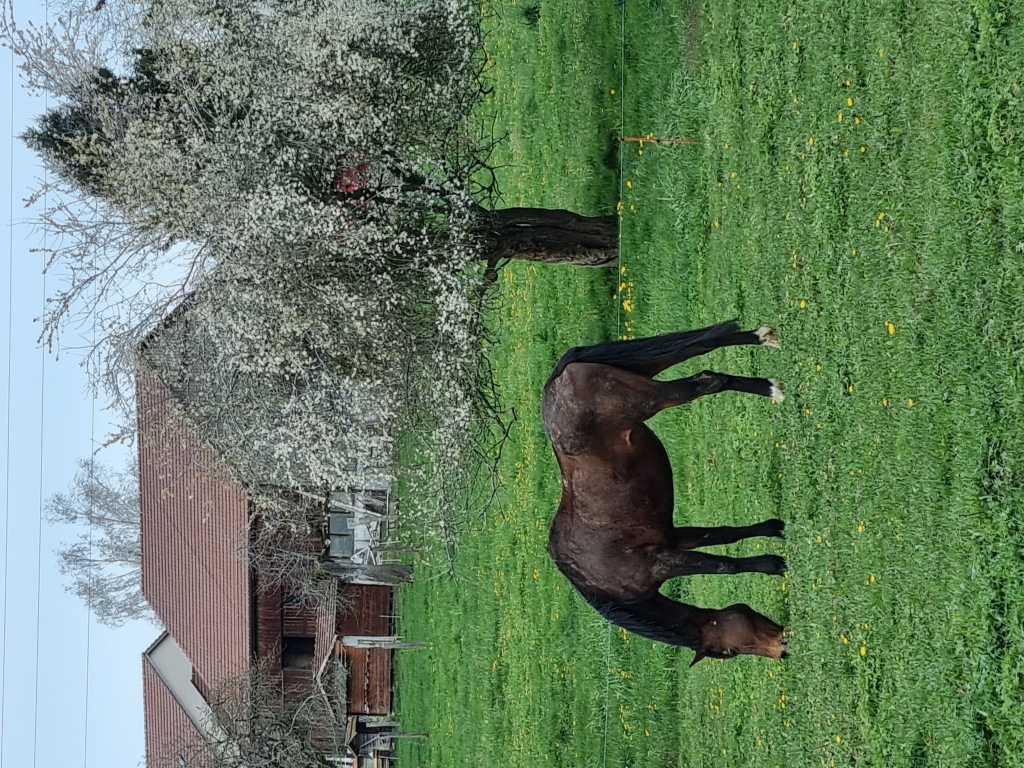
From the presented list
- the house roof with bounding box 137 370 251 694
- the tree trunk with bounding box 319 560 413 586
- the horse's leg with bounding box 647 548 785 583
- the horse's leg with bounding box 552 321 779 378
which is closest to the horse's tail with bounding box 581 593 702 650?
the horse's leg with bounding box 647 548 785 583

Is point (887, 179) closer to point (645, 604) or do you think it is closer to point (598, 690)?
point (645, 604)

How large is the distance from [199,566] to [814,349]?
17.8 metres

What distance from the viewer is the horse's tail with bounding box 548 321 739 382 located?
22.4ft

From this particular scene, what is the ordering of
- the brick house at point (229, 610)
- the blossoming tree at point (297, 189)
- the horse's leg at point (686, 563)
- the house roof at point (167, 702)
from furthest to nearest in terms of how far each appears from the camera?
the house roof at point (167, 702) → the brick house at point (229, 610) → the blossoming tree at point (297, 189) → the horse's leg at point (686, 563)

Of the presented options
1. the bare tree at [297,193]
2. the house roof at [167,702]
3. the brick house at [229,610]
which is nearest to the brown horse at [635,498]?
the bare tree at [297,193]

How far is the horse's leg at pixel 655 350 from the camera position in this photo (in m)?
6.84

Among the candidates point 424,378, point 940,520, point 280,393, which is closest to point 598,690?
point 424,378

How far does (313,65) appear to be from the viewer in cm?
957

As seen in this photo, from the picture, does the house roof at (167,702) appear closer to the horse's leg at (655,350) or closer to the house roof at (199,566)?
the house roof at (199,566)

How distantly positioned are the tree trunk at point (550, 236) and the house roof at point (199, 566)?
10.8 metres

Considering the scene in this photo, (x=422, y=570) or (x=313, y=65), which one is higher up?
(x=313, y=65)

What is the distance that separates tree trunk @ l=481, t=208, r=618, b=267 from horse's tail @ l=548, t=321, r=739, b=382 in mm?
3494

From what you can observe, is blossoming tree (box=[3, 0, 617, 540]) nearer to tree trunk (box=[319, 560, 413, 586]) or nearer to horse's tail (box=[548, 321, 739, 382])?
horse's tail (box=[548, 321, 739, 382])

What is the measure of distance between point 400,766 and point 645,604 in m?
14.8
